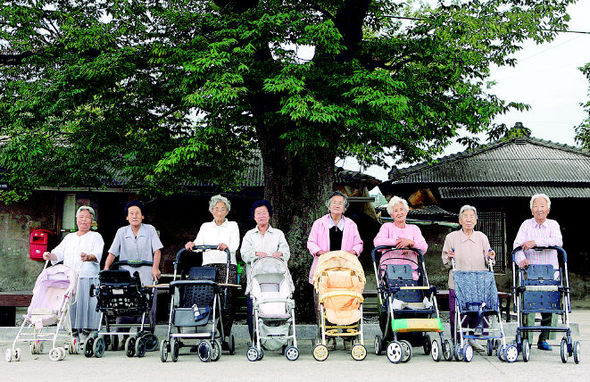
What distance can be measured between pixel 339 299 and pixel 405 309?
0.79 metres

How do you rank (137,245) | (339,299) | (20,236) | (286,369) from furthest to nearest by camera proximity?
(20,236) → (137,245) → (339,299) → (286,369)

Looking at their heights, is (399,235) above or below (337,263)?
above

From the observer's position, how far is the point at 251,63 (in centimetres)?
927

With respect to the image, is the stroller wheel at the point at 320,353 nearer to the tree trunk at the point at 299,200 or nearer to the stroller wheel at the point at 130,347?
the stroller wheel at the point at 130,347

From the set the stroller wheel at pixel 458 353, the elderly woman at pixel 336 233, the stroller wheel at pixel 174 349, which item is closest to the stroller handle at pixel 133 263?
the stroller wheel at pixel 174 349

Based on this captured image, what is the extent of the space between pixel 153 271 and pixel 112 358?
1284 millimetres

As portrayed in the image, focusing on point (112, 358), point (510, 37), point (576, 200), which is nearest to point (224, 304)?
point (112, 358)

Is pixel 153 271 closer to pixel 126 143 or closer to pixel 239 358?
pixel 239 358

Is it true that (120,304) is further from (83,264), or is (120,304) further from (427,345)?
(427,345)

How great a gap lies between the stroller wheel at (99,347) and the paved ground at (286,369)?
13cm

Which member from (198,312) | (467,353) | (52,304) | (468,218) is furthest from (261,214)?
(467,353)

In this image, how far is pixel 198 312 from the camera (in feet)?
24.5

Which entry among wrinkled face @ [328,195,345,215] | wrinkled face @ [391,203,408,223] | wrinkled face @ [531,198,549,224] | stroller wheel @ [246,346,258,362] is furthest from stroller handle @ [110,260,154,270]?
wrinkled face @ [531,198,549,224]

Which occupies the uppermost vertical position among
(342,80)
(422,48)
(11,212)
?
(422,48)
